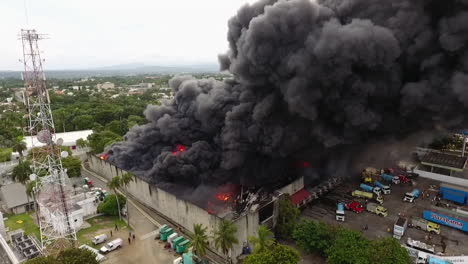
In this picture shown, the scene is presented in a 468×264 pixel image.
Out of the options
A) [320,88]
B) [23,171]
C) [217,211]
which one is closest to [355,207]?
[320,88]

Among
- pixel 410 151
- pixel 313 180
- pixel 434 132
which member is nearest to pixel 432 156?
pixel 410 151

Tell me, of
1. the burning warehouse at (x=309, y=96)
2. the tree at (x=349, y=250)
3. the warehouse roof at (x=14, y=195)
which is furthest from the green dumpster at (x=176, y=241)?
the warehouse roof at (x=14, y=195)

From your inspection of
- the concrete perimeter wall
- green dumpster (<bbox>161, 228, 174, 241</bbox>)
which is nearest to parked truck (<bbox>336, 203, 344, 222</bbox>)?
the concrete perimeter wall

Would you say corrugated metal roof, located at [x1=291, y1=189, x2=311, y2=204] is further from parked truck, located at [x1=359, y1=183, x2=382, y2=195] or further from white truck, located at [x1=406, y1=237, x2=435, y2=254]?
white truck, located at [x1=406, y1=237, x2=435, y2=254]

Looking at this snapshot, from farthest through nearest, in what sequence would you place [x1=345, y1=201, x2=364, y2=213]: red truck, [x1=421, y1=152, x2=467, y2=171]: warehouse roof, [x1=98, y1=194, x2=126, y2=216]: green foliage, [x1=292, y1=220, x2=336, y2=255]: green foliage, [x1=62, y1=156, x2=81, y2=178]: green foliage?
[x1=62, y1=156, x2=81, y2=178]: green foliage
[x1=421, y1=152, x2=467, y2=171]: warehouse roof
[x1=98, y1=194, x2=126, y2=216]: green foliage
[x1=345, y1=201, x2=364, y2=213]: red truck
[x1=292, y1=220, x2=336, y2=255]: green foliage

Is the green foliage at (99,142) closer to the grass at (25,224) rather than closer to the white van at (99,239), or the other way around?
the grass at (25,224)

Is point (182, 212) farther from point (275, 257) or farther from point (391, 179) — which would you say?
point (391, 179)
